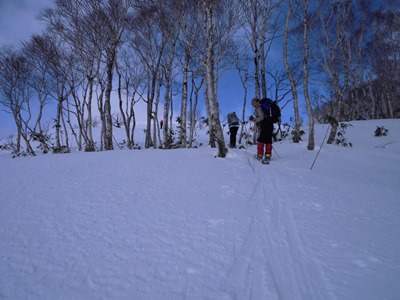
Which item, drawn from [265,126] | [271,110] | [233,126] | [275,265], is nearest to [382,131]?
[233,126]

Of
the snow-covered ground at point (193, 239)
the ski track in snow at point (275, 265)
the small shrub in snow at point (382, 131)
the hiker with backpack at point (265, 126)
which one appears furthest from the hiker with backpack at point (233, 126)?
the small shrub in snow at point (382, 131)

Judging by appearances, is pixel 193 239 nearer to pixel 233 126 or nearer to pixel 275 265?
pixel 275 265

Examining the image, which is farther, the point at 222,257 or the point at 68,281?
the point at 222,257

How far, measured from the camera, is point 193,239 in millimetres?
1454

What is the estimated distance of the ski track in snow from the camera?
1.06 m

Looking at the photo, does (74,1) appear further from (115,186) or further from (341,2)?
(341,2)

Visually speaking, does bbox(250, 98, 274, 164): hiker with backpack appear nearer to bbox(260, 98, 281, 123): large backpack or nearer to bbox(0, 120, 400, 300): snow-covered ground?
bbox(260, 98, 281, 123): large backpack

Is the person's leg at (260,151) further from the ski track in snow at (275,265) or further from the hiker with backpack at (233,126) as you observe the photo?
the hiker with backpack at (233,126)

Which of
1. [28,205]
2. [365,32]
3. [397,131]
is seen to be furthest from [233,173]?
[365,32]

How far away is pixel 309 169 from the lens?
3.93 m

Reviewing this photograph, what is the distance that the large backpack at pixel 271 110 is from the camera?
4.56 metres

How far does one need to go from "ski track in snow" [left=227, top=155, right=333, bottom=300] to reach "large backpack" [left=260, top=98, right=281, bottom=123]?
3.07 meters

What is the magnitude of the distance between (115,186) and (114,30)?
8.31 m

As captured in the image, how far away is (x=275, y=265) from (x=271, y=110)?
3896 millimetres
